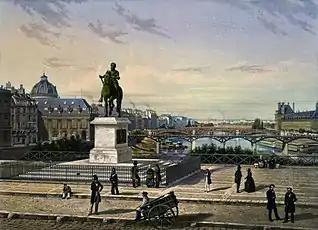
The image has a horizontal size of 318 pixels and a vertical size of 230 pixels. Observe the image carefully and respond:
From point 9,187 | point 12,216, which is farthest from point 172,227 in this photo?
point 9,187

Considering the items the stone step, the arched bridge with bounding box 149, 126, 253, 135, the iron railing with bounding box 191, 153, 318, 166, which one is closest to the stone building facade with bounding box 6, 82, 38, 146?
the arched bridge with bounding box 149, 126, 253, 135

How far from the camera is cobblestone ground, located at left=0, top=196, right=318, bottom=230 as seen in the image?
35.7ft

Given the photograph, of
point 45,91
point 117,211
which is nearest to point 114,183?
point 117,211

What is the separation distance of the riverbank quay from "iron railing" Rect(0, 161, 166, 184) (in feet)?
1.63

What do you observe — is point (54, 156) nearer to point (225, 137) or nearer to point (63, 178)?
point (63, 178)

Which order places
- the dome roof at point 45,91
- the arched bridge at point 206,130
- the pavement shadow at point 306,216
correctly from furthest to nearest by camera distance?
the dome roof at point 45,91, the arched bridge at point 206,130, the pavement shadow at point 306,216

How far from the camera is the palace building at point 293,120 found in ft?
87.4

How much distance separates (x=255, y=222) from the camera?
10453 mm

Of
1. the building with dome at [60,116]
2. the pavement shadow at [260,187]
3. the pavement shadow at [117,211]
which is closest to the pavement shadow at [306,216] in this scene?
→ the pavement shadow at [260,187]

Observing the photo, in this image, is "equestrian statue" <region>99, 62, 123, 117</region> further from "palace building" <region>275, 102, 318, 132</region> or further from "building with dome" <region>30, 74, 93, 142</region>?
"building with dome" <region>30, 74, 93, 142</region>

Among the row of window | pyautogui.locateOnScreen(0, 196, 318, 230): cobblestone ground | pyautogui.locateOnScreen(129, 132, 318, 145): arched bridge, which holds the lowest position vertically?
pyautogui.locateOnScreen(0, 196, 318, 230): cobblestone ground

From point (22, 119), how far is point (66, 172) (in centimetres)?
2342

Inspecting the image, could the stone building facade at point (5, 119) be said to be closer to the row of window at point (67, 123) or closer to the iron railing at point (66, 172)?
the row of window at point (67, 123)

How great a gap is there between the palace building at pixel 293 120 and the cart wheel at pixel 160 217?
1572 centimetres
